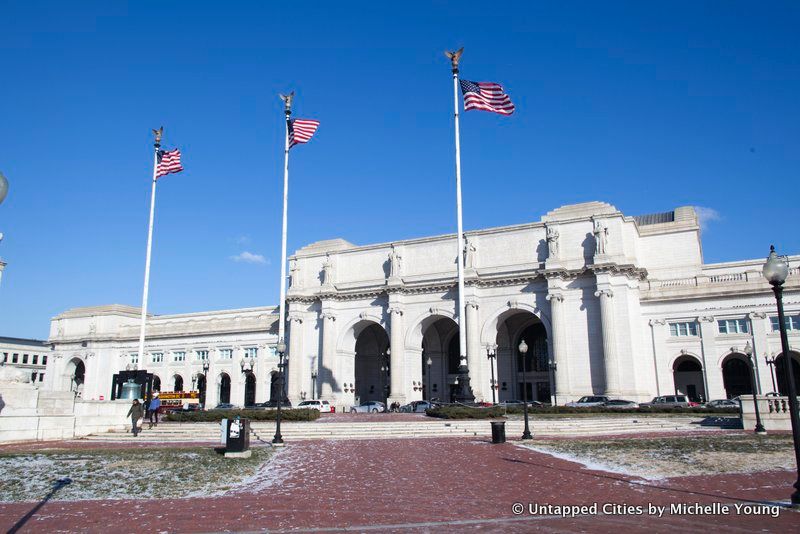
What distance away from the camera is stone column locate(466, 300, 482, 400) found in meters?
61.5

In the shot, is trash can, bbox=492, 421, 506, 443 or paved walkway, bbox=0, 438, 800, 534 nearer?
paved walkway, bbox=0, 438, 800, 534

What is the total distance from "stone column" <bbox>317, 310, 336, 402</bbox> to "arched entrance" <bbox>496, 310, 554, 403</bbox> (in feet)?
59.1

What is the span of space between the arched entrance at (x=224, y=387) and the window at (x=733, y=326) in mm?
58918

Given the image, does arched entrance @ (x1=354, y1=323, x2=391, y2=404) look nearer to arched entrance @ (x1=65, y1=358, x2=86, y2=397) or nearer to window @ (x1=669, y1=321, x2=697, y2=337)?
window @ (x1=669, y1=321, x2=697, y2=337)

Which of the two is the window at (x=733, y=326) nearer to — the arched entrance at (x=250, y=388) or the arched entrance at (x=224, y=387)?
the arched entrance at (x=250, y=388)

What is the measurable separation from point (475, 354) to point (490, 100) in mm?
27961

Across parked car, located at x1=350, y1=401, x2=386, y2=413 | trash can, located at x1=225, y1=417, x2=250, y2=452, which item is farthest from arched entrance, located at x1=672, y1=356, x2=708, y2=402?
trash can, located at x1=225, y1=417, x2=250, y2=452

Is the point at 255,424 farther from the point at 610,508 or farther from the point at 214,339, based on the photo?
the point at 214,339

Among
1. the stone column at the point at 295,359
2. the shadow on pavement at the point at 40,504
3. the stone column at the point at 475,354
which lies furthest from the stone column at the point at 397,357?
the shadow on pavement at the point at 40,504

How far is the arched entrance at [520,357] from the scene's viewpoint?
66375mm

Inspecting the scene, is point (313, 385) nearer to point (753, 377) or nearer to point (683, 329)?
point (683, 329)

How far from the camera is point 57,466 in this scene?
20047 millimetres

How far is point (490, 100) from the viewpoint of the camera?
140 feet

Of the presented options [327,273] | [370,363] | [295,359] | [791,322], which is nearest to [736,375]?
[791,322]
